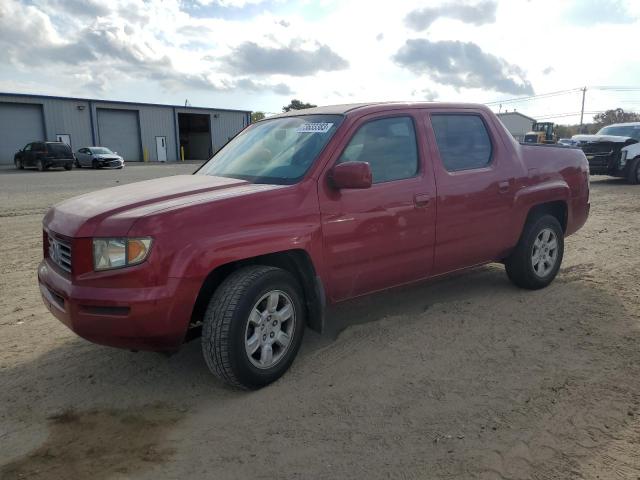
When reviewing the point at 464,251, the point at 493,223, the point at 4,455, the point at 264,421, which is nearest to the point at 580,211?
the point at 493,223

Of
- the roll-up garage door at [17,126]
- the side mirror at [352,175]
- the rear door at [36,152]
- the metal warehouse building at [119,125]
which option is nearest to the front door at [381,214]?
the side mirror at [352,175]

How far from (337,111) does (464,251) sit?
1663 millimetres

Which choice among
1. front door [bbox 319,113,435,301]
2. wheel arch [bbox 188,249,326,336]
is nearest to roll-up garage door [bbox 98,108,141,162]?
front door [bbox 319,113,435,301]

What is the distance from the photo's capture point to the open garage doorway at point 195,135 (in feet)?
158

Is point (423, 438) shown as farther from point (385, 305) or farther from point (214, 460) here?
point (385, 305)

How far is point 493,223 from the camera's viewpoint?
15.4 ft

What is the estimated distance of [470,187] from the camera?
4453 millimetres

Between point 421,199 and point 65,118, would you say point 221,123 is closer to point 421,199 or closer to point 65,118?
point 65,118

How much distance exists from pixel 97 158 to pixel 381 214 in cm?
3039

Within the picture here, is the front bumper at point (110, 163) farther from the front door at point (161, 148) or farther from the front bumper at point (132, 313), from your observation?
the front bumper at point (132, 313)

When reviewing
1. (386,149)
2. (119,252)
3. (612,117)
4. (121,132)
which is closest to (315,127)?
(386,149)

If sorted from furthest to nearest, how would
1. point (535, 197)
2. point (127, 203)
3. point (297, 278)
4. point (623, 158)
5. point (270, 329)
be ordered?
point (623, 158), point (535, 197), point (297, 278), point (270, 329), point (127, 203)

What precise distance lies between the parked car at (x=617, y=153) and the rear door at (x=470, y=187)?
42.4 feet

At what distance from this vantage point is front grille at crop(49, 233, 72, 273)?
10.5ft
